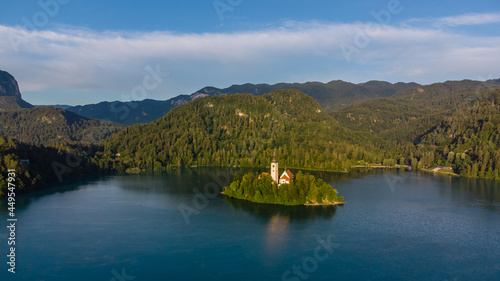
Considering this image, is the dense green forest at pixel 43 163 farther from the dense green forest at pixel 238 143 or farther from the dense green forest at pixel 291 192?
the dense green forest at pixel 291 192

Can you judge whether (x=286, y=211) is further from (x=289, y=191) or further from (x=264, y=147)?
(x=264, y=147)

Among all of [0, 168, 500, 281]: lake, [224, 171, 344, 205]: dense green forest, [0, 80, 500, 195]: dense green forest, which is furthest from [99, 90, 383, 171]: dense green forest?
[224, 171, 344, 205]: dense green forest

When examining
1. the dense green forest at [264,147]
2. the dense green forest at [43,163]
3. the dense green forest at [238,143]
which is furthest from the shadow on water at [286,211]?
the dense green forest at [238,143]

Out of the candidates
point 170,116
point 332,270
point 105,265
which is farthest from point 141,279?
point 170,116

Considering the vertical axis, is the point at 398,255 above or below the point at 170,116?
below

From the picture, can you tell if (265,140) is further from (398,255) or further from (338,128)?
(398,255)

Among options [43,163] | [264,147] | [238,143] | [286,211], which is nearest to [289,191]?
[286,211]

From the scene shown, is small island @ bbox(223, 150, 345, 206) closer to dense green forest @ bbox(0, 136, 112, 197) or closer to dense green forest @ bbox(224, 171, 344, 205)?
dense green forest @ bbox(224, 171, 344, 205)
